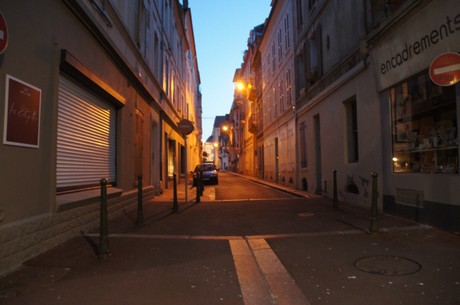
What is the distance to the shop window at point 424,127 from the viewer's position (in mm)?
6871

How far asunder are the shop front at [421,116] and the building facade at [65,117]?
231 inches

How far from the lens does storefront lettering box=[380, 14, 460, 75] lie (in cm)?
629

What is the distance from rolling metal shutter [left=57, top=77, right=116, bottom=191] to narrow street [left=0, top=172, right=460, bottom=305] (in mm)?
1271

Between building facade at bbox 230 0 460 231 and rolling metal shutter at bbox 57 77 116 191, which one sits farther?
building facade at bbox 230 0 460 231

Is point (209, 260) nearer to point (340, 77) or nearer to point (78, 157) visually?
point (78, 157)

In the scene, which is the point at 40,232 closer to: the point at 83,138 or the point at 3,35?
the point at 3,35

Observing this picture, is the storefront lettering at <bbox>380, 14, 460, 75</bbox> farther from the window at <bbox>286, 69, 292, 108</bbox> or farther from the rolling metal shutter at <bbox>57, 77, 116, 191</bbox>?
the window at <bbox>286, 69, 292, 108</bbox>

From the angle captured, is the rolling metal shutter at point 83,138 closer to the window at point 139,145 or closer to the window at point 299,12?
the window at point 139,145

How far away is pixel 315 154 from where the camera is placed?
1569 cm

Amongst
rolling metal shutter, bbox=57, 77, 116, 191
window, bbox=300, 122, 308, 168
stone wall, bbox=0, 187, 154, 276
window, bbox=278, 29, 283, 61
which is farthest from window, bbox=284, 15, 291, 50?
stone wall, bbox=0, 187, 154, 276

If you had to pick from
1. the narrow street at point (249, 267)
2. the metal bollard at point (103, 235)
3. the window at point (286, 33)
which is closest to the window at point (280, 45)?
the window at point (286, 33)

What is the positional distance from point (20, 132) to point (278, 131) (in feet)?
65.6

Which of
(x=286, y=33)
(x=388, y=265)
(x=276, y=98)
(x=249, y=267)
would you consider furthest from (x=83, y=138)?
(x=276, y=98)

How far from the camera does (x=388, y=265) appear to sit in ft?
15.6
